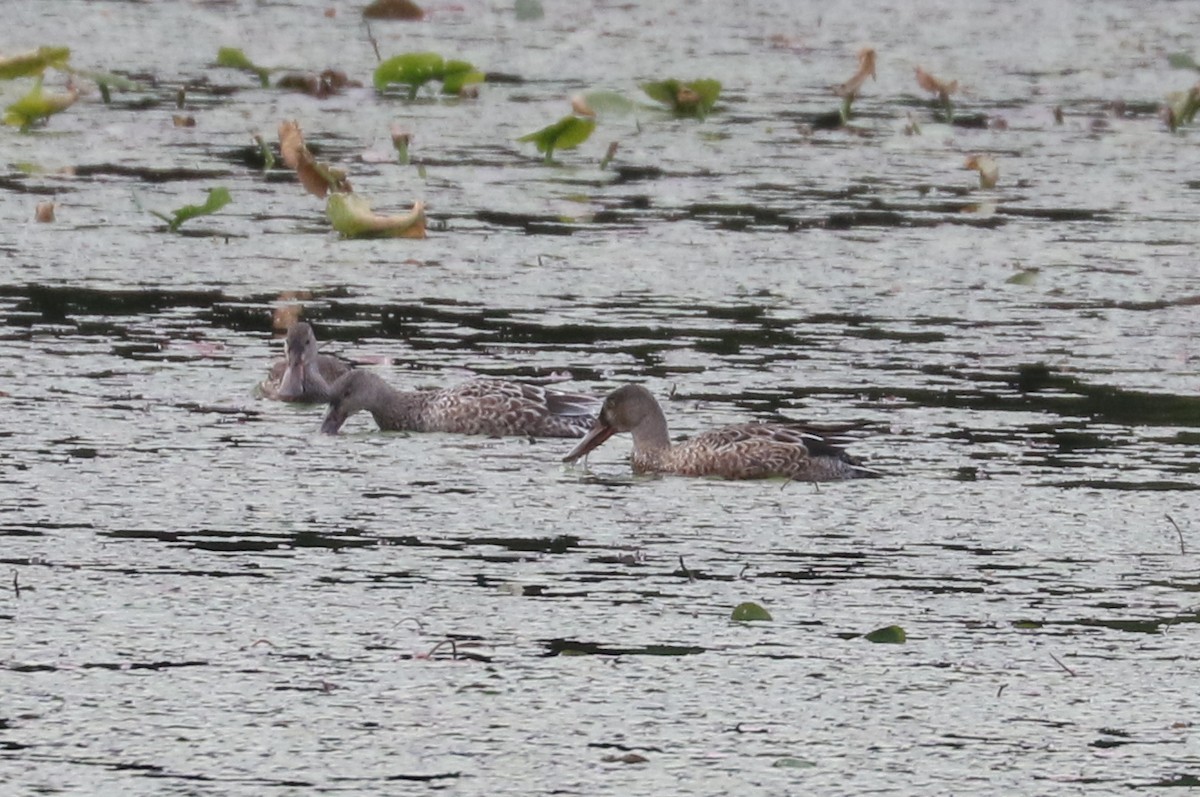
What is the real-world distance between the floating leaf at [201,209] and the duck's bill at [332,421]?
3.39m

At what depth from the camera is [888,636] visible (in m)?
5.98

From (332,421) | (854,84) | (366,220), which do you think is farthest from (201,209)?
(854,84)

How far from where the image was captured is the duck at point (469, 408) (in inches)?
331

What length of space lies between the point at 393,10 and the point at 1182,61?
6181 mm

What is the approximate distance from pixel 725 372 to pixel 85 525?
295 cm

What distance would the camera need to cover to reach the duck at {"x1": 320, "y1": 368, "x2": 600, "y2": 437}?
331 inches

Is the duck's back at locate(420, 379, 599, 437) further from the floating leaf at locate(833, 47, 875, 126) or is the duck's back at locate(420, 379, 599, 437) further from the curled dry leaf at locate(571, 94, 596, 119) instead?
the floating leaf at locate(833, 47, 875, 126)

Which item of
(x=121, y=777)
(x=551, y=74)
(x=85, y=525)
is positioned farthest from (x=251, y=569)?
(x=551, y=74)

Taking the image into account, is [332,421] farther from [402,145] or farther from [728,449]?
[402,145]

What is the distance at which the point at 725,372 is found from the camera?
9281mm

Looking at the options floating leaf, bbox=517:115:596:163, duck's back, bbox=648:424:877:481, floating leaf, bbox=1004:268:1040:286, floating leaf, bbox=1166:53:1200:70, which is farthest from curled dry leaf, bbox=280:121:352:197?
floating leaf, bbox=1166:53:1200:70

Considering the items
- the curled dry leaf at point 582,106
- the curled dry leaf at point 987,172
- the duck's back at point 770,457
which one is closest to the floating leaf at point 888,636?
the duck's back at point 770,457

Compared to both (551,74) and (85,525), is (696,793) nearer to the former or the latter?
(85,525)

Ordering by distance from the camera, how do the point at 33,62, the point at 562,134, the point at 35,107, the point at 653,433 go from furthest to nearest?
the point at 33,62
the point at 35,107
the point at 562,134
the point at 653,433
